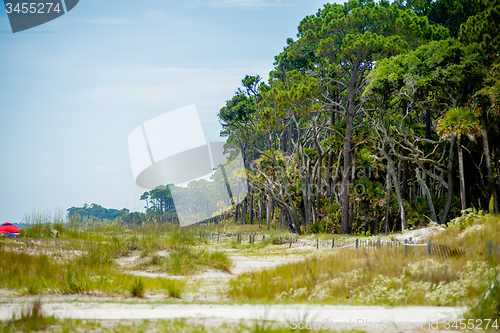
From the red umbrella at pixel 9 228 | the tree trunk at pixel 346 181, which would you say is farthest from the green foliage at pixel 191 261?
the tree trunk at pixel 346 181

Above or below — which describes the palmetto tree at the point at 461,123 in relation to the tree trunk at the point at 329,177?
above

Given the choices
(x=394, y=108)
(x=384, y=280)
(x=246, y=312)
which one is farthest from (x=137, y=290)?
(x=394, y=108)

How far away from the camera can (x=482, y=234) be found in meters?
9.02

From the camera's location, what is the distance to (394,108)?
26203 mm

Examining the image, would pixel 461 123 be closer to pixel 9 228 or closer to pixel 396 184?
pixel 396 184

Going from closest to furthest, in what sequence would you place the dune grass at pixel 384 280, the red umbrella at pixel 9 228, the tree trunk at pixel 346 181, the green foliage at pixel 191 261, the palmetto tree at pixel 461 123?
1. the dune grass at pixel 384 280
2. the green foliage at pixel 191 261
3. the red umbrella at pixel 9 228
4. the palmetto tree at pixel 461 123
5. the tree trunk at pixel 346 181

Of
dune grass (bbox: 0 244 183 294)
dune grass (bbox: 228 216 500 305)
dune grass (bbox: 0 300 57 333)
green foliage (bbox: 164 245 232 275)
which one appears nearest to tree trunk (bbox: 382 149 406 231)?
dune grass (bbox: 228 216 500 305)

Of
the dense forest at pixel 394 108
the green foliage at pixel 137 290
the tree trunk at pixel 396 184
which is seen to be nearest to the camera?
the green foliage at pixel 137 290

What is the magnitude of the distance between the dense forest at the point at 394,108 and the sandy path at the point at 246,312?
16.2 metres

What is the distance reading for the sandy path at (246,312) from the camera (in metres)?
4.99

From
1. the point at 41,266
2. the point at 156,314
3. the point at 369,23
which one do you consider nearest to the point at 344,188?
the point at 369,23

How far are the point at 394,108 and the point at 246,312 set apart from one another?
23636 mm

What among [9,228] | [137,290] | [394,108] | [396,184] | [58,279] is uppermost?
[394,108]

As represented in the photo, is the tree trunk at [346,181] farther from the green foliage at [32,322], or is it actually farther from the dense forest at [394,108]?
the green foliage at [32,322]
